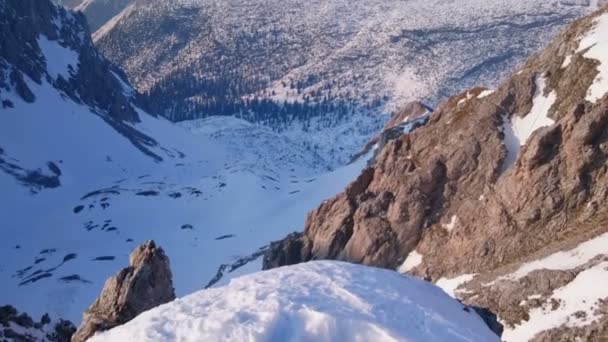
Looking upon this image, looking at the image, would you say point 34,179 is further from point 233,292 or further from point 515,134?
point 233,292

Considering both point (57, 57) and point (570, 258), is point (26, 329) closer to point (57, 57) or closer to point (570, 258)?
point (570, 258)

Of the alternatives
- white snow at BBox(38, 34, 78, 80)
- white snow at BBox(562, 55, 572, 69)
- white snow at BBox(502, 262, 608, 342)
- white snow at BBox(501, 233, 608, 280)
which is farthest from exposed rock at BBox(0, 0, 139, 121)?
white snow at BBox(502, 262, 608, 342)

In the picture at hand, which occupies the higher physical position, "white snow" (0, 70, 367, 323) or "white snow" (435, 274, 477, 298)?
"white snow" (435, 274, 477, 298)

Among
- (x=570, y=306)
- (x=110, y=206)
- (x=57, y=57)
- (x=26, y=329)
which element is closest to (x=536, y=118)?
(x=570, y=306)

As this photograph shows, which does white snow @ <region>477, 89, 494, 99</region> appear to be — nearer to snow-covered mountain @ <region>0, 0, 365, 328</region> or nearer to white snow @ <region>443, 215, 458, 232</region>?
white snow @ <region>443, 215, 458, 232</region>

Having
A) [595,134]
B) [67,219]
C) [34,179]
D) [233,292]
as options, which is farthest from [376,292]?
[34,179]

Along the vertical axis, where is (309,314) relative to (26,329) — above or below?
above
